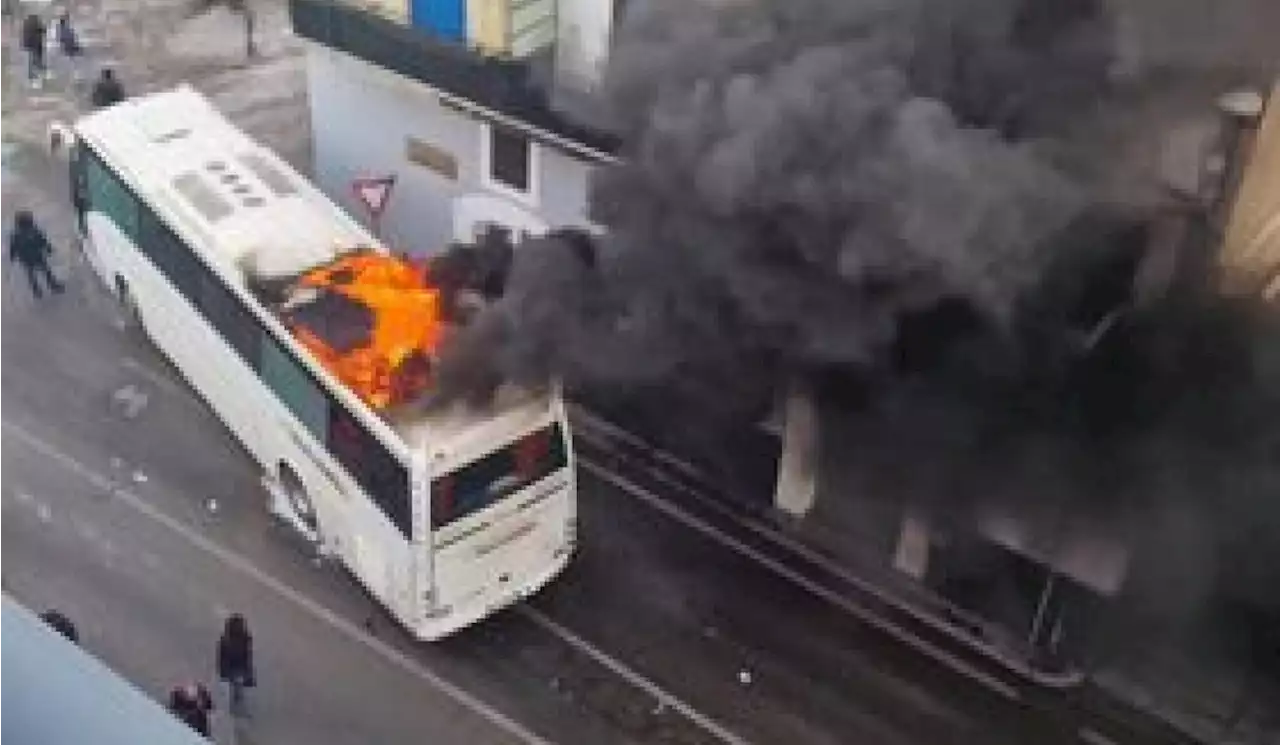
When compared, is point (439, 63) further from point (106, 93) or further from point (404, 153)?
point (106, 93)

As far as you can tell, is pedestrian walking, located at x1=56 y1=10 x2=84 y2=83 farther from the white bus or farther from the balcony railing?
the balcony railing

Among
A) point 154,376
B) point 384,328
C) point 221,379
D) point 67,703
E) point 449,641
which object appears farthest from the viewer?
point 154,376

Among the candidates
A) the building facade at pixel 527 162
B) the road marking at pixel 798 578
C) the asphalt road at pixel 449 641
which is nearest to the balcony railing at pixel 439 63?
the building facade at pixel 527 162

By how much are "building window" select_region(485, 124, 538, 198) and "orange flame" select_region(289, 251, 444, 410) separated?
6.09 feet

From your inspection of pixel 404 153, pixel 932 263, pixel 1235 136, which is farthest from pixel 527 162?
pixel 1235 136

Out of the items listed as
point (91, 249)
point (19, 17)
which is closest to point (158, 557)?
point (91, 249)

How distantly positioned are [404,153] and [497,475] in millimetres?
5297

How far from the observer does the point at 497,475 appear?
11.5 m

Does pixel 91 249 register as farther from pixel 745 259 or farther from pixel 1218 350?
pixel 1218 350

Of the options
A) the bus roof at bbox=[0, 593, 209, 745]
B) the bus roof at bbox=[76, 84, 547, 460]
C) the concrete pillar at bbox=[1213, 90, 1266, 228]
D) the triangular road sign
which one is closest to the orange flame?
the bus roof at bbox=[76, 84, 547, 460]

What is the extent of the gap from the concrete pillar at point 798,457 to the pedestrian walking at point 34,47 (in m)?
11.7

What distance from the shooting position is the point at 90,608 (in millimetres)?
12609

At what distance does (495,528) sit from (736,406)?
2.28 m

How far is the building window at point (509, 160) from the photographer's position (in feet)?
47.0
